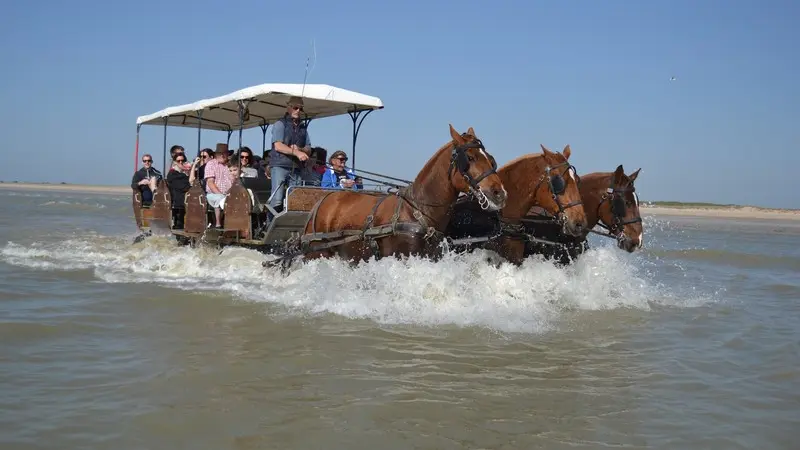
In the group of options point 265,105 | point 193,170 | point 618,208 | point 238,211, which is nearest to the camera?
point 618,208

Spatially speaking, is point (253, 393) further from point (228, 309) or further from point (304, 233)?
point (304, 233)

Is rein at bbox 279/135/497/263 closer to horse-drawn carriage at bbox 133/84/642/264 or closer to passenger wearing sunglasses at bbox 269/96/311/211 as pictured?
horse-drawn carriage at bbox 133/84/642/264

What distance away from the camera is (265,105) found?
11414mm

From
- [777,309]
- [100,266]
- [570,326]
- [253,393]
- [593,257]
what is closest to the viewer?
[253,393]

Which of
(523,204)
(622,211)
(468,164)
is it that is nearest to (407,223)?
(468,164)

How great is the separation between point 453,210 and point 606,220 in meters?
1.75

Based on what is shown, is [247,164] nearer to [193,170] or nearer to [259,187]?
[259,187]

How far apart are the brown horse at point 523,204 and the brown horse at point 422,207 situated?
0.57m

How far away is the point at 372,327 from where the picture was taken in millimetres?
6887

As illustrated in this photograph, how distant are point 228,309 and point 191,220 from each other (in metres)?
3.92

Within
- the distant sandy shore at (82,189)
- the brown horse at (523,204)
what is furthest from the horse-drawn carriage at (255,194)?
the distant sandy shore at (82,189)

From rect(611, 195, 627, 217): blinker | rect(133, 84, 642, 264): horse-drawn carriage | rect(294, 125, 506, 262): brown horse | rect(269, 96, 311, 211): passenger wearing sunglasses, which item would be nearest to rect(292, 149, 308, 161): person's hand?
rect(269, 96, 311, 211): passenger wearing sunglasses

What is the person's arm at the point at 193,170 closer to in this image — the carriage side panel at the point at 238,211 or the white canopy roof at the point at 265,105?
the white canopy roof at the point at 265,105

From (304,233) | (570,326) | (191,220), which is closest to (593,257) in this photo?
(570,326)
